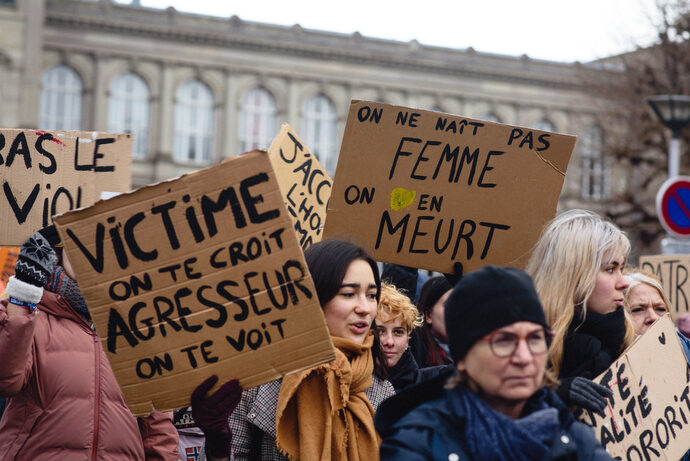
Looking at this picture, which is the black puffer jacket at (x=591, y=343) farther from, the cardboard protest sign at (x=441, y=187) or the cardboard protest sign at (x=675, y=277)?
the cardboard protest sign at (x=675, y=277)

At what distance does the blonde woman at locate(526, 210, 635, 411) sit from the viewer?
3428 mm

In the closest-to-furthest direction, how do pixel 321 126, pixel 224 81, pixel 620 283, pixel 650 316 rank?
pixel 620 283 → pixel 650 316 → pixel 224 81 → pixel 321 126

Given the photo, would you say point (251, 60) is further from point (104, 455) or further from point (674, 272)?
point (104, 455)

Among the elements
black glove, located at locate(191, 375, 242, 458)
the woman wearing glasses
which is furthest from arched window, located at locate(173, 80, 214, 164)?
the woman wearing glasses

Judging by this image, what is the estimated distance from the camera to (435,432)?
8.71 ft

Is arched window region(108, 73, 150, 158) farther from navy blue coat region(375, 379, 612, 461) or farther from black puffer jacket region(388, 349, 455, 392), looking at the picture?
navy blue coat region(375, 379, 612, 461)

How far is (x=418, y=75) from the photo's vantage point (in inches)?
1805

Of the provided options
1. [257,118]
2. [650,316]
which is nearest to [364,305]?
[650,316]

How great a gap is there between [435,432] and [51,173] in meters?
3.22

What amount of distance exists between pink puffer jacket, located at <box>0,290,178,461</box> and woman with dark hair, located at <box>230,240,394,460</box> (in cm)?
51

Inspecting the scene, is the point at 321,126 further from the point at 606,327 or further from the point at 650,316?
the point at 606,327

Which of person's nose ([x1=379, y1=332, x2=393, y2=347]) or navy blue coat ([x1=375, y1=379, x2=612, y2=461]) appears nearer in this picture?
navy blue coat ([x1=375, y1=379, x2=612, y2=461])

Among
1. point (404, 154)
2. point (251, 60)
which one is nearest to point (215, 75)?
point (251, 60)

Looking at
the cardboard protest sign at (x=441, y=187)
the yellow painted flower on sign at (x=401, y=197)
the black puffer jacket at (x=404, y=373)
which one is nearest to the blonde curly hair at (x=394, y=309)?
the black puffer jacket at (x=404, y=373)
